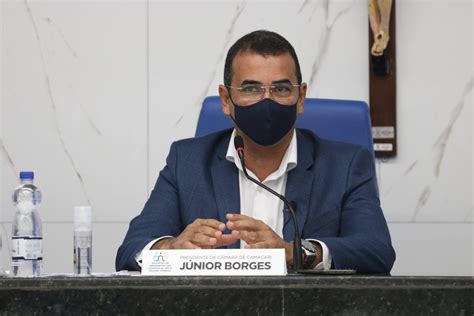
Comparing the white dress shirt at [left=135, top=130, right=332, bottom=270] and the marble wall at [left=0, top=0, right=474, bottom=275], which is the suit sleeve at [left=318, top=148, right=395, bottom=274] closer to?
the white dress shirt at [left=135, top=130, right=332, bottom=270]

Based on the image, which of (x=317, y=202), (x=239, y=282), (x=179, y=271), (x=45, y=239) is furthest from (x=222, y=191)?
(x=45, y=239)

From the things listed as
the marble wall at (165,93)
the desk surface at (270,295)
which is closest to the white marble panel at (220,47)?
the marble wall at (165,93)

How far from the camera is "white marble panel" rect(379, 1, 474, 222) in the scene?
14.2 ft

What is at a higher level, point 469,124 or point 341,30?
point 341,30

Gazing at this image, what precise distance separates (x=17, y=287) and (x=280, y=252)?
0.56m

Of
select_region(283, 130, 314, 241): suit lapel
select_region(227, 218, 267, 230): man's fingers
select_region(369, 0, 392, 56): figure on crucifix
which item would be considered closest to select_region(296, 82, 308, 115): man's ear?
select_region(283, 130, 314, 241): suit lapel

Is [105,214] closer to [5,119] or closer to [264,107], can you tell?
[5,119]

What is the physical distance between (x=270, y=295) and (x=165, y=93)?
2591 mm

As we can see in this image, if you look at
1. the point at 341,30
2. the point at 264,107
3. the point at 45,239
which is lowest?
the point at 45,239

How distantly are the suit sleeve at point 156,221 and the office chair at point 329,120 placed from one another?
16 cm

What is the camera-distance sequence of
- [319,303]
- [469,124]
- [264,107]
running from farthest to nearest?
1. [469,124]
2. [264,107]
3. [319,303]

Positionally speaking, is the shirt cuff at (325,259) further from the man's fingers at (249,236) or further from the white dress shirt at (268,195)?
the white dress shirt at (268,195)

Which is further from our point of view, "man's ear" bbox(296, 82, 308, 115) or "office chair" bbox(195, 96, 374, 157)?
"office chair" bbox(195, 96, 374, 157)

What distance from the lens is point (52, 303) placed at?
1.93 meters
